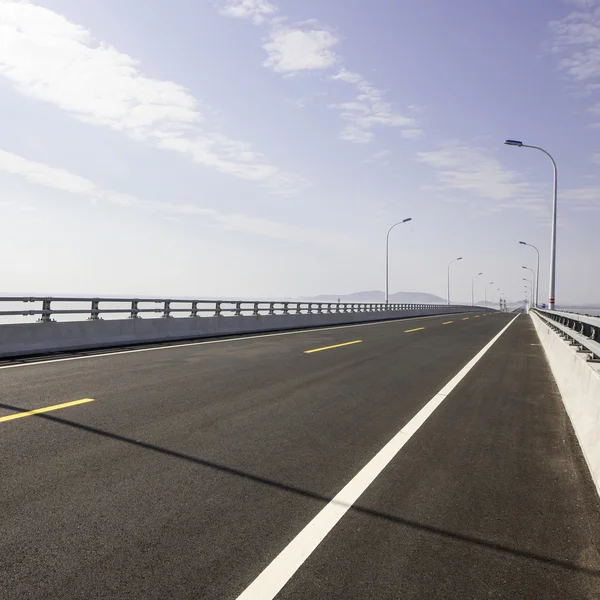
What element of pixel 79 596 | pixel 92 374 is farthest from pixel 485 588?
pixel 92 374

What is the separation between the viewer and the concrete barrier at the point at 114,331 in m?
12.8

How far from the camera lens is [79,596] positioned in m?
2.81

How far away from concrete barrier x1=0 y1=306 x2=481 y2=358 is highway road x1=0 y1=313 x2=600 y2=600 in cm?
451

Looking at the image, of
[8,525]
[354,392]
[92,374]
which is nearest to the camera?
[8,525]

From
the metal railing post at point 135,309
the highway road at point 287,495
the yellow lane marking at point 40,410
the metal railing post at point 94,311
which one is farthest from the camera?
the metal railing post at point 135,309

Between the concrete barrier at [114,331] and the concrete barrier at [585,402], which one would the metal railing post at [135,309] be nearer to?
the concrete barrier at [114,331]

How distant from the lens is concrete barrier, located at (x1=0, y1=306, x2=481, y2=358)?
12.8 meters

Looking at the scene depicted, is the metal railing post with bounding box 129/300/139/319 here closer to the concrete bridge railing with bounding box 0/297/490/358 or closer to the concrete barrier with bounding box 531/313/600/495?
the concrete bridge railing with bounding box 0/297/490/358

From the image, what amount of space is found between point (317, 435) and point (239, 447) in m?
1.02

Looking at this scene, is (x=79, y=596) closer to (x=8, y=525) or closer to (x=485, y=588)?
(x=8, y=525)

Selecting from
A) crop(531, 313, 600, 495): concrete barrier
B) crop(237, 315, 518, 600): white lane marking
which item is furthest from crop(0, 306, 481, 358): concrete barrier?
crop(531, 313, 600, 495): concrete barrier

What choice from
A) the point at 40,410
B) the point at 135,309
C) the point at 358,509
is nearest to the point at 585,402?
the point at 358,509

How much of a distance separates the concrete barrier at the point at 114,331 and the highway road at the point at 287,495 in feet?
14.8

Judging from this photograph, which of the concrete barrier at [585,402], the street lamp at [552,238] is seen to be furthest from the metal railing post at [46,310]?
the street lamp at [552,238]
